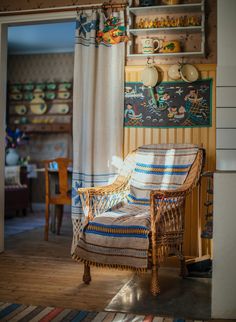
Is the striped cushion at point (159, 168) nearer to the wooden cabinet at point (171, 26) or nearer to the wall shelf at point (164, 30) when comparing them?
the wooden cabinet at point (171, 26)

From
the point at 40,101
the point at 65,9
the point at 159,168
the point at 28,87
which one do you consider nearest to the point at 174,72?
the point at 159,168

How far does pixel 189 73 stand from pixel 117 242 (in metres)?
1.68

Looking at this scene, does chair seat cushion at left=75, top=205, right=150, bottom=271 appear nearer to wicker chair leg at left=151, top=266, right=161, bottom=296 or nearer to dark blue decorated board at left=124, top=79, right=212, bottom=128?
wicker chair leg at left=151, top=266, right=161, bottom=296

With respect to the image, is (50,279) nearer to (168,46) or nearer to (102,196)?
(102,196)

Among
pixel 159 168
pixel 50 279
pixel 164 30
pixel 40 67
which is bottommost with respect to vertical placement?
pixel 50 279

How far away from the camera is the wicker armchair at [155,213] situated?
2.85 meters

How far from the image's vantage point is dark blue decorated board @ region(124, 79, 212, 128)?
377 cm

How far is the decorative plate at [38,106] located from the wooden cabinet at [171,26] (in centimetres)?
464

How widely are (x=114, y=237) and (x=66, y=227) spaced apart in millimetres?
2991

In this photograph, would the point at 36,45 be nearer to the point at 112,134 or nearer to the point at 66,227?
the point at 66,227

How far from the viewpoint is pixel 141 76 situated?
3.86 m

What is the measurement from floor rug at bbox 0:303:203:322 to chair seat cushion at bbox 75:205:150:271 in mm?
421

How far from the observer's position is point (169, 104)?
3.84m

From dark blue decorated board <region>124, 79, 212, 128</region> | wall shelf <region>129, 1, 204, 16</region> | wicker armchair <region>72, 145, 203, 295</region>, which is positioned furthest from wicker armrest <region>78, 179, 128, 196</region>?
wall shelf <region>129, 1, 204, 16</region>
